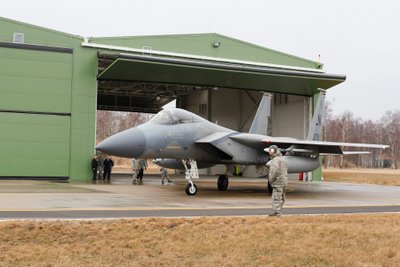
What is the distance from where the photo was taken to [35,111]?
25.1m

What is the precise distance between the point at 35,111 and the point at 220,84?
11.4m

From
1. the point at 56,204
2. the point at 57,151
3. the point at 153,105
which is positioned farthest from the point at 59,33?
the point at 153,105

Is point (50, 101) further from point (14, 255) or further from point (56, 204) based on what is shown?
point (14, 255)

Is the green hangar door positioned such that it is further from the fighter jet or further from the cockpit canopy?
the cockpit canopy

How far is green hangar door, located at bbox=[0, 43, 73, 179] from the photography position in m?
24.6

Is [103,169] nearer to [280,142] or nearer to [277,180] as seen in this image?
[280,142]

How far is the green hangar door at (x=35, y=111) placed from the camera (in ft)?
80.8

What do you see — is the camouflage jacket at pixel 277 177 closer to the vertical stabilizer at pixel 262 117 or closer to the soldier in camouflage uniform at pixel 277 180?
the soldier in camouflage uniform at pixel 277 180

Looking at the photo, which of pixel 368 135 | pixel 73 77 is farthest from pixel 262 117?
pixel 368 135

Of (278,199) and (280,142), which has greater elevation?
(280,142)

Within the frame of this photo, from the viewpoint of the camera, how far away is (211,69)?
2641 cm

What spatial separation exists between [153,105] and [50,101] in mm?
24589

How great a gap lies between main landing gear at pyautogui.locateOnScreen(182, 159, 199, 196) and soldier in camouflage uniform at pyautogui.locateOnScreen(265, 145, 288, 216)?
602cm

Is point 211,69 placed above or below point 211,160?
above
